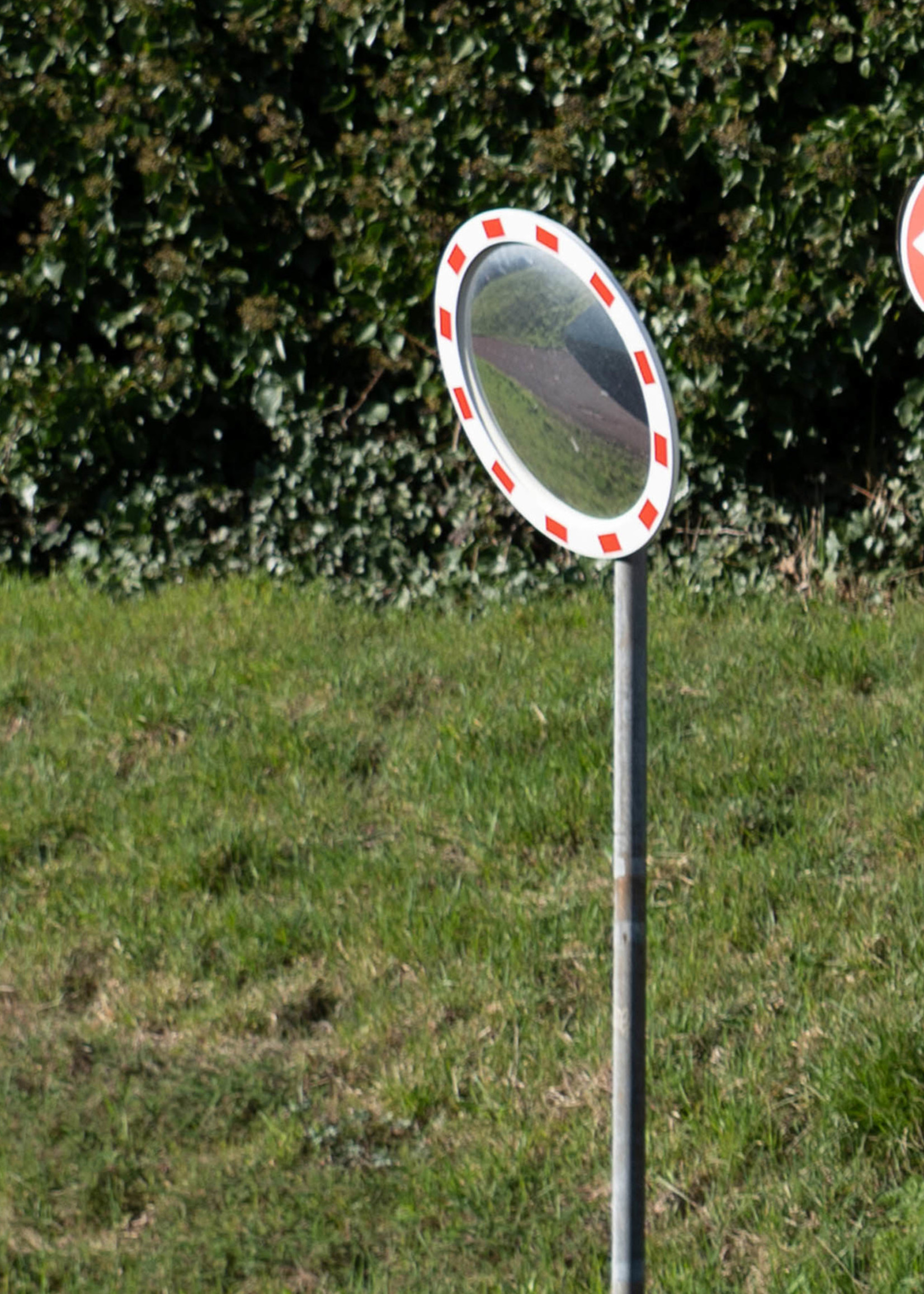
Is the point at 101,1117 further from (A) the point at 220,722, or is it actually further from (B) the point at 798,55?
(B) the point at 798,55

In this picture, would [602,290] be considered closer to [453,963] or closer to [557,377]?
[557,377]

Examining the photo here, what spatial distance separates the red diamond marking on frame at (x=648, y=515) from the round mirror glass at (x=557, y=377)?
3 cm

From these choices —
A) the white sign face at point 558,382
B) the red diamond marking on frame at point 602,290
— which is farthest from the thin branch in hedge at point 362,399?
the red diamond marking on frame at point 602,290

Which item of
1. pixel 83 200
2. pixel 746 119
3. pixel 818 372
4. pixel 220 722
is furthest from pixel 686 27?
pixel 220 722

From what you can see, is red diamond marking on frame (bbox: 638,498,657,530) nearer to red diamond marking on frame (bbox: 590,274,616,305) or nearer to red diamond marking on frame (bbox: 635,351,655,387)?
red diamond marking on frame (bbox: 635,351,655,387)

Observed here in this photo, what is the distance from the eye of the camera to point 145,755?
5.07 meters

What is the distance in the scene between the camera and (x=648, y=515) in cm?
214

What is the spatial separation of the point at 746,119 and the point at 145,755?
322 centimetres

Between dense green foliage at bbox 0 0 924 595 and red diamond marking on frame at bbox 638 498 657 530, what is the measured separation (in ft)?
12.5

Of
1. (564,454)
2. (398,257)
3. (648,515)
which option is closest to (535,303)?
(564,454)

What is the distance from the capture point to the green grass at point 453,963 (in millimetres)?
3043

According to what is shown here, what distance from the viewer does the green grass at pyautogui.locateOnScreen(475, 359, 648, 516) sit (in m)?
2.19

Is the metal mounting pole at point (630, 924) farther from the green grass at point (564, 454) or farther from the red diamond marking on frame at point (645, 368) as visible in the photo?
the red diamond marking on frame at point (645, 368)

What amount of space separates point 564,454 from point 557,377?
0.40 feet
